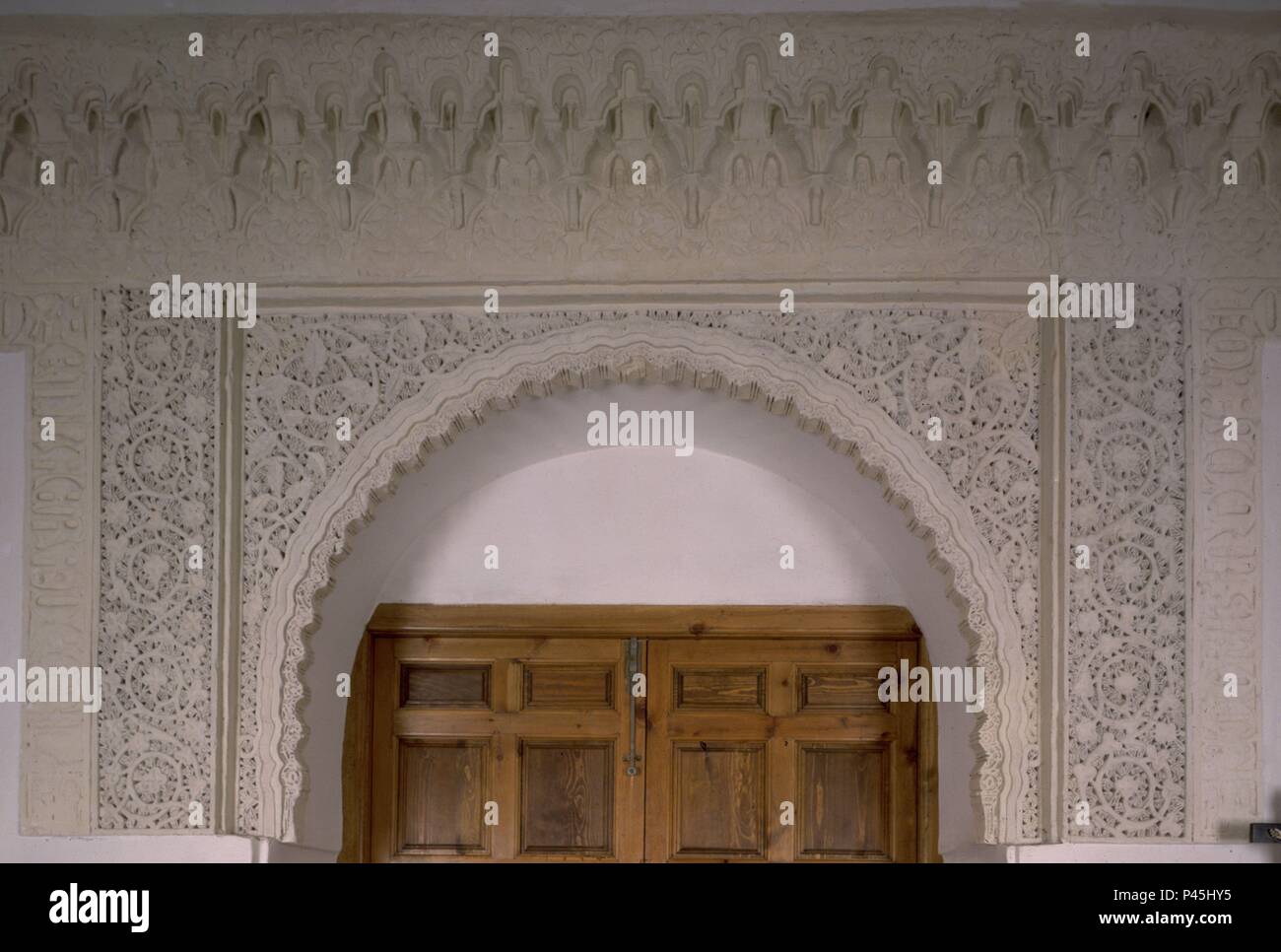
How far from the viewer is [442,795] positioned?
9.86 feet

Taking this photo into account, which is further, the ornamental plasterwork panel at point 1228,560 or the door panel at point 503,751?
the door panel at point 503,751

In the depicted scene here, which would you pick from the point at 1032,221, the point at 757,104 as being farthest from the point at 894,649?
the point at 757,104

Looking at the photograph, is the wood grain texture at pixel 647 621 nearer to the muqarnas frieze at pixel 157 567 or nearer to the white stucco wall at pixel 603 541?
the white stucco wall at pixel 603 541

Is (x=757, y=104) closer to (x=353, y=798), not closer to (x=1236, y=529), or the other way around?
(x=1236, y=529)

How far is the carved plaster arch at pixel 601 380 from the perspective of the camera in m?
2.47

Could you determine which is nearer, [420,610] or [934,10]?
[934,10]

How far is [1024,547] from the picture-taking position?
2479 mm

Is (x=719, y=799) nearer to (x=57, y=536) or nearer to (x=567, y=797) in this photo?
(x=567, y=797)

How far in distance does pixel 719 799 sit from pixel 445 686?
0.70 m

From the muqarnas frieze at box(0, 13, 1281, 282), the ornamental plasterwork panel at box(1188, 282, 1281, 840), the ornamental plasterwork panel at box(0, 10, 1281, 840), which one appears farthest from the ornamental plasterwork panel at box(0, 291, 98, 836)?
the ornamental plasterwork panel at box(1188, 282, 1281, 840)

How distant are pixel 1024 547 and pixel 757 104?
1.00m

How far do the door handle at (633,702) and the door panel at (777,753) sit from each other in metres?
0.04

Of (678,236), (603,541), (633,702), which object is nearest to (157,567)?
(603,541)

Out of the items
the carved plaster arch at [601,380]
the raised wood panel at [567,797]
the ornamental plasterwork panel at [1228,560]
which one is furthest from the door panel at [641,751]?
the ornamental plasterwork panel at [1228,560]
